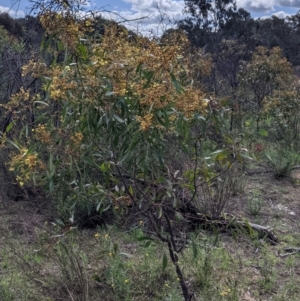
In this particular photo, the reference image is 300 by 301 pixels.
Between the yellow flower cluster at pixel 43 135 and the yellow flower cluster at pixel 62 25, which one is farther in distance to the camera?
the yellow flower cluster at pixel 43 135

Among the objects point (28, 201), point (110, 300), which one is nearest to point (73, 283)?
point (110, 300)

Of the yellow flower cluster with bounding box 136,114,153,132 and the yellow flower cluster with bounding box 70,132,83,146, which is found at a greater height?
the yellow flower cluster with bounding box 136,114,153,132

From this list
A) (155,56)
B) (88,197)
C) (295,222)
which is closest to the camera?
(155,56)

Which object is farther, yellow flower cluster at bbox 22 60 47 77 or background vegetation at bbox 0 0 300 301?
yellow flower cluster at bbox 22 60 47 77

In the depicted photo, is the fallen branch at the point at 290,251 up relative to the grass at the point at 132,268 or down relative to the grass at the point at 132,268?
up

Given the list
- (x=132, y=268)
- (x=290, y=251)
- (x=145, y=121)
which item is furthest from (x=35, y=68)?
(x=290, y=251)

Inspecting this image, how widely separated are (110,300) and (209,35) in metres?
13.2

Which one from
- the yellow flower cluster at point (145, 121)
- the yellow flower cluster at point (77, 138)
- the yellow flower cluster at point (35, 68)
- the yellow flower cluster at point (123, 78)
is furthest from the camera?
the yellow flower cluster at point (35, 68)

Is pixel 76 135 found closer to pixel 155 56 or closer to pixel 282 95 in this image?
pixel 155 56

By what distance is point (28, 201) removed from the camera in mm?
5273

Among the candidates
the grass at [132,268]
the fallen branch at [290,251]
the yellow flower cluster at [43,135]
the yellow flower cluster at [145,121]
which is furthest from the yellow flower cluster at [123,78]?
the fallen branch at [290,251]

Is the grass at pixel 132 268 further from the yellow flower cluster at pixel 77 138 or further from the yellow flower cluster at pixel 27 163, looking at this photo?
the yellow flower cluster at pixel 77 138

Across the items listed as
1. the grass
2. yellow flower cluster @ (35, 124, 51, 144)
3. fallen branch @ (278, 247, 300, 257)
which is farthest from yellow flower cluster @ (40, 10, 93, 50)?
fallen branch @ (278, 247, 300, 257)

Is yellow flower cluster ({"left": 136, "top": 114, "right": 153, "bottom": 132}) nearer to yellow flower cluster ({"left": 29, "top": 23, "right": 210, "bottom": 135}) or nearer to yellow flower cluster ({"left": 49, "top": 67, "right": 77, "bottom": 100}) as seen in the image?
yellow flower cluster ({"left": 29, "top": 23, "right": 210, "bottom": 135})
